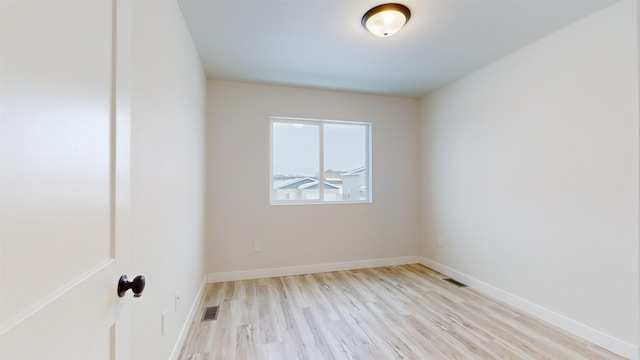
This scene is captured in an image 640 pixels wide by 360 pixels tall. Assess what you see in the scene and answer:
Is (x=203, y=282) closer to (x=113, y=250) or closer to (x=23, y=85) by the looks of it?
(x=113, y=250)

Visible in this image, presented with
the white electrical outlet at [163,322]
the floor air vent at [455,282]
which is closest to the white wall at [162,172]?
the white electrical outlet at [163,322]

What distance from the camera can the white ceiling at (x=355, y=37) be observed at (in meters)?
1.91

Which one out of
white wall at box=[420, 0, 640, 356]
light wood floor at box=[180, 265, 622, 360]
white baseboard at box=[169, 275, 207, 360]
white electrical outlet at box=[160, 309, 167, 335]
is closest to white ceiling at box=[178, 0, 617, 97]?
white wall at box=[420, 0, 640, 356]

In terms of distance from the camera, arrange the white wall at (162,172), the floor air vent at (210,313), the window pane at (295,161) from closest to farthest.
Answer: the white wall at (162,172) → the floor air vent at (210,313) → the window pane at (295,161)

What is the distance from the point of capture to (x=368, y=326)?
2.24 metres

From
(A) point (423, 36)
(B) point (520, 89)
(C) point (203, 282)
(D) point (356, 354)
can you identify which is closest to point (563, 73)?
(B) point (520, 89)

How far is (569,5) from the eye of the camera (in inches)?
74.7

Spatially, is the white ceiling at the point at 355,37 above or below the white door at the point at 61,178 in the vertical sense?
above

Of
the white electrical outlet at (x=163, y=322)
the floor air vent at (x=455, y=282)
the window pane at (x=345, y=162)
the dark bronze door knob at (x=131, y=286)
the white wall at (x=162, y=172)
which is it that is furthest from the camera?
the window pane at (x=345, y=162)

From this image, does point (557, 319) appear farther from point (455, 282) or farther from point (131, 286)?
point (131, 286)

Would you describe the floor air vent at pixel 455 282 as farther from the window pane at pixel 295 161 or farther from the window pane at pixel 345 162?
the window pane at pixel 295 161

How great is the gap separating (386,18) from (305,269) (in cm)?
288

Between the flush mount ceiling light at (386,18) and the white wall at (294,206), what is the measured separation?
63.8 inches

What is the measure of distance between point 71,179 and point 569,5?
→ 9.55 feet
